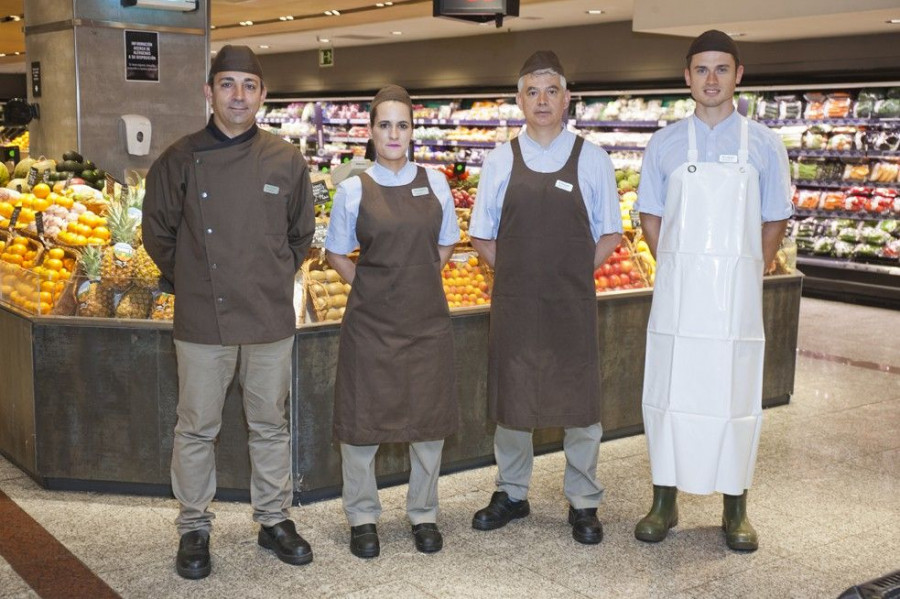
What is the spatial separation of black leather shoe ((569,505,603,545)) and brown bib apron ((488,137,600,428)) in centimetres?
35

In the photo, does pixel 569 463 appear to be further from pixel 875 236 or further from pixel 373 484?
pixel 875 236

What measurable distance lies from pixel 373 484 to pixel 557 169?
4.47ft

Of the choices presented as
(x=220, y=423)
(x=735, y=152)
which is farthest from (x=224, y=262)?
(x=735, y=152)

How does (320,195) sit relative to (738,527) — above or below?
above

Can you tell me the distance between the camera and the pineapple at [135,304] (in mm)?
4301

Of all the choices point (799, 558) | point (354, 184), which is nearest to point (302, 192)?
point (354, 184)

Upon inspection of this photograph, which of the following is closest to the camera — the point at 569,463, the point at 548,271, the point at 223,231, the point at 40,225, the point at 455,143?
the point at 223,231

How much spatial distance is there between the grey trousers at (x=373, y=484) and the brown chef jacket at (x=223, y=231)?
22.5 inches

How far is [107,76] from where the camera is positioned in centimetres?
716

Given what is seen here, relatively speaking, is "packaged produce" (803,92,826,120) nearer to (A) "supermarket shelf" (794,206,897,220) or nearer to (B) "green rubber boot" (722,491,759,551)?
(A) "supermarket shelf" (794,206,897,220)

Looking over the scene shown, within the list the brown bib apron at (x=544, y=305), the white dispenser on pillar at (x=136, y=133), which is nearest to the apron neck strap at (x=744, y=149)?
the brown bib apron at (x=544, y=305)

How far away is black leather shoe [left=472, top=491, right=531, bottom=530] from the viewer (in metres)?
4.03

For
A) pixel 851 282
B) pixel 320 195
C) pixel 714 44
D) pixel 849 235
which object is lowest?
pixel 851 282

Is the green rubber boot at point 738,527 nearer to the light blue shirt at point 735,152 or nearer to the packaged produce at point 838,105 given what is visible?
the light blue shirt at point 735,152
